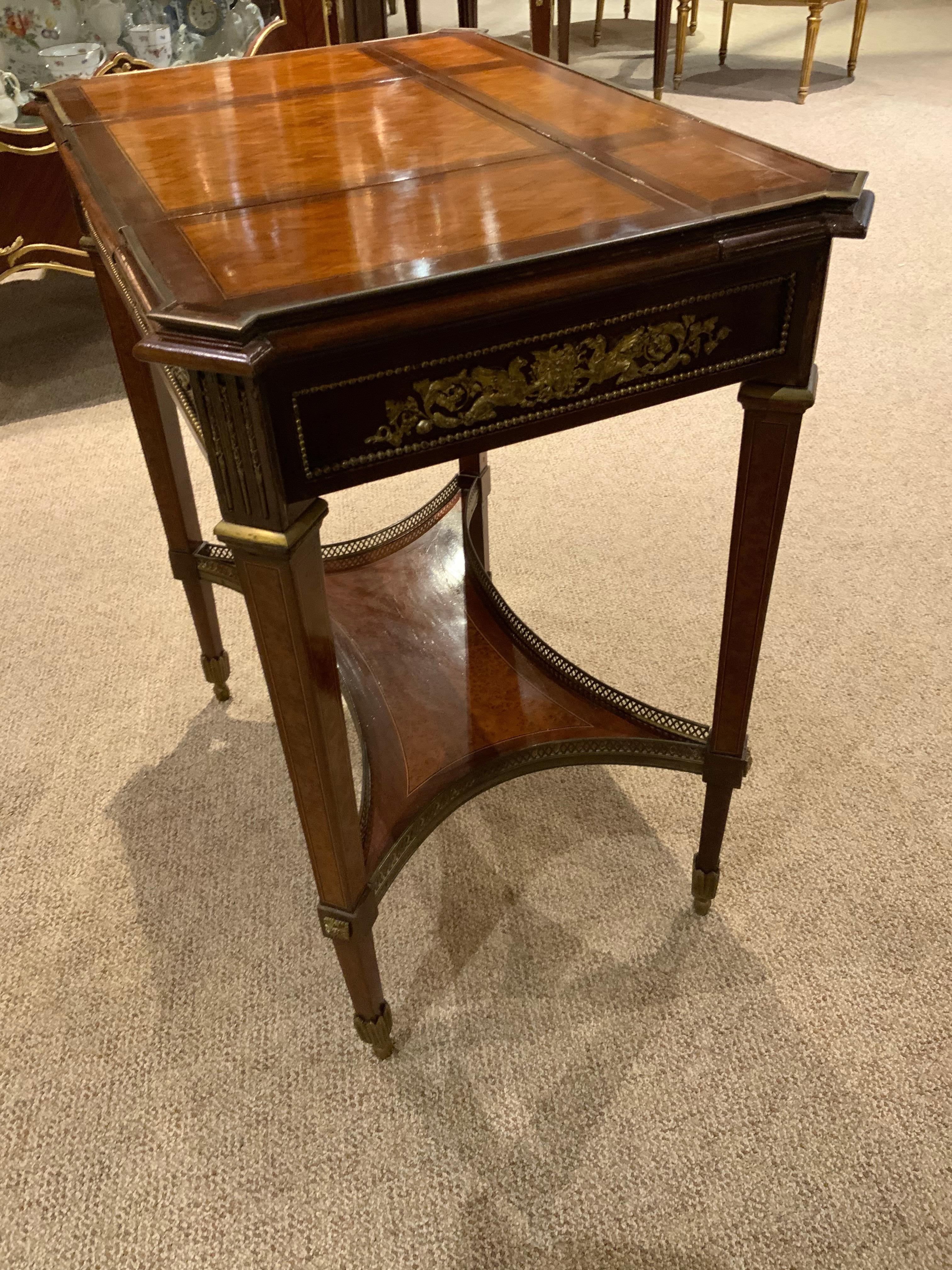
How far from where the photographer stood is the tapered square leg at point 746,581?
0.80 m

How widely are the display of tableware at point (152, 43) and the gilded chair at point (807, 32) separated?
2.22 metres

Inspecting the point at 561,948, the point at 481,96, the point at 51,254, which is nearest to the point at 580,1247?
the point at 561,948

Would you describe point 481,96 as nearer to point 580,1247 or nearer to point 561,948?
point 561,948

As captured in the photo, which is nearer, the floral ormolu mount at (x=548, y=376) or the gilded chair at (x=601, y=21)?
the floral ormolu mount at (x=548, y=376)

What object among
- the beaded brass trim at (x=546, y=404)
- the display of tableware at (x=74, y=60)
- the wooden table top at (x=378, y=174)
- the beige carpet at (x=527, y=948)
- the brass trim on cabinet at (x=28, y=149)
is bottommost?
the beige carpet at (x=527, y=948)

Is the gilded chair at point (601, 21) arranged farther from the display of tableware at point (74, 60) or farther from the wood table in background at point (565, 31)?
the display of tableware at point (74, 60)

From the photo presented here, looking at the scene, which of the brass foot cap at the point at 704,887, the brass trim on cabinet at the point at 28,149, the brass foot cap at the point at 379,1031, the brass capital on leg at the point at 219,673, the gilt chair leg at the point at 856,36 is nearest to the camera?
the brass foot cap at the point at 379,1031

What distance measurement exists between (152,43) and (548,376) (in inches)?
78.1

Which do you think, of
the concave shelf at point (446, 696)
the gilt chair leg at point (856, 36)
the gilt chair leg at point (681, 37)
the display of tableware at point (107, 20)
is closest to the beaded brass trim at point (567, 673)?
the concave shelf at point (446, 696)

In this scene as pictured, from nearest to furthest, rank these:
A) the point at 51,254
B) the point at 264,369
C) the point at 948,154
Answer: the point at 264,369 → the point at 51,254 → the point at 948,154

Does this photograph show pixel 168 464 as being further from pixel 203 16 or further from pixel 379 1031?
pixel 203 16

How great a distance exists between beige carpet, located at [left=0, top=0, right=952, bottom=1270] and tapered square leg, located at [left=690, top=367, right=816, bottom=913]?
0.16m

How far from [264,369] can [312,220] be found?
20 centimetres

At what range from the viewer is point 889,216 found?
2.70 m
